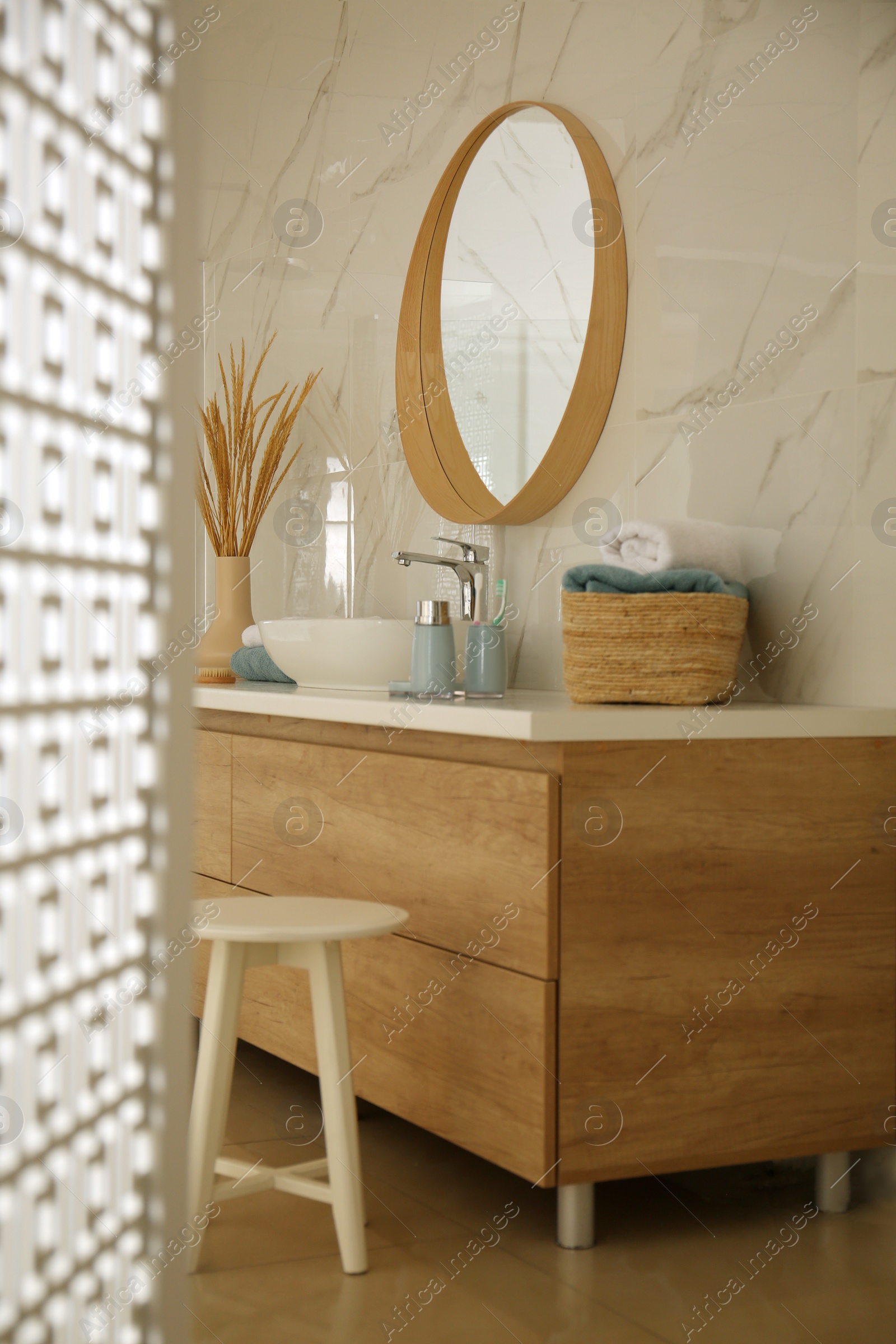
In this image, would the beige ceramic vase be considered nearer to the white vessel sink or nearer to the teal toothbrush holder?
the white vessel sink

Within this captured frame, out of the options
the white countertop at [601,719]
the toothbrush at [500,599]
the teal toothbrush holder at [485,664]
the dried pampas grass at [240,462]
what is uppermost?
the dried pampas grass at [240,462]

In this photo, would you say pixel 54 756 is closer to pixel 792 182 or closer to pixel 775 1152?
pixel 775 1152

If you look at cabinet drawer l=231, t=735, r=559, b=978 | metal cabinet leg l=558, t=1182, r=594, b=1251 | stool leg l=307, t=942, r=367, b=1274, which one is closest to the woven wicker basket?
cabinet drawer l=231, t=735, r=559, b=978

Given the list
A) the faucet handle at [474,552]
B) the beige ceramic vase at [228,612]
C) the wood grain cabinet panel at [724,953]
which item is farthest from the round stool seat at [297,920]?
the beige ceramic vase at [228,612]

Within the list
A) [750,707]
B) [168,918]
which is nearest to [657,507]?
[750,707]

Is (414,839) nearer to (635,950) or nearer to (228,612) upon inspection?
(635,950)

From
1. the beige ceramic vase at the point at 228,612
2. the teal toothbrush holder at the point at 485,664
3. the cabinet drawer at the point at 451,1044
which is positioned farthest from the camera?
the beige ceramic vase at the point at 228,612

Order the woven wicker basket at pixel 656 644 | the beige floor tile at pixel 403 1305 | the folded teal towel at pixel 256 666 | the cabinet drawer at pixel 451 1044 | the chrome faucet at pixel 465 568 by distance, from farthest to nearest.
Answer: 1. the folded teal towel at pixel 256 666
2. the chrome faucet at pixel 465 568
3. the woven wicker basket at pixel 656 644
4. the cabinet drawer at pixel 451 1044
5. the beige floor tile at pixel 403 1305

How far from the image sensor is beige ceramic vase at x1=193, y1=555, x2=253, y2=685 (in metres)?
2.88

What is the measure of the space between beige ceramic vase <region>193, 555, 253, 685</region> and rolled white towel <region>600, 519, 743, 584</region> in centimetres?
124

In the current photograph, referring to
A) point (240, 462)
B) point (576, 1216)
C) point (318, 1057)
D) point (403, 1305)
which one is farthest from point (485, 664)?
point (240, 462)

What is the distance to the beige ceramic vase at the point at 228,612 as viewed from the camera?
288cm

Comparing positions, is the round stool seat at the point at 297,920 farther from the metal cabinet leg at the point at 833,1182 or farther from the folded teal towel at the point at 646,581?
the metal cabinet leg at the point at 833,1182

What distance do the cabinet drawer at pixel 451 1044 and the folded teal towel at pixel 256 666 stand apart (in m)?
0.64
